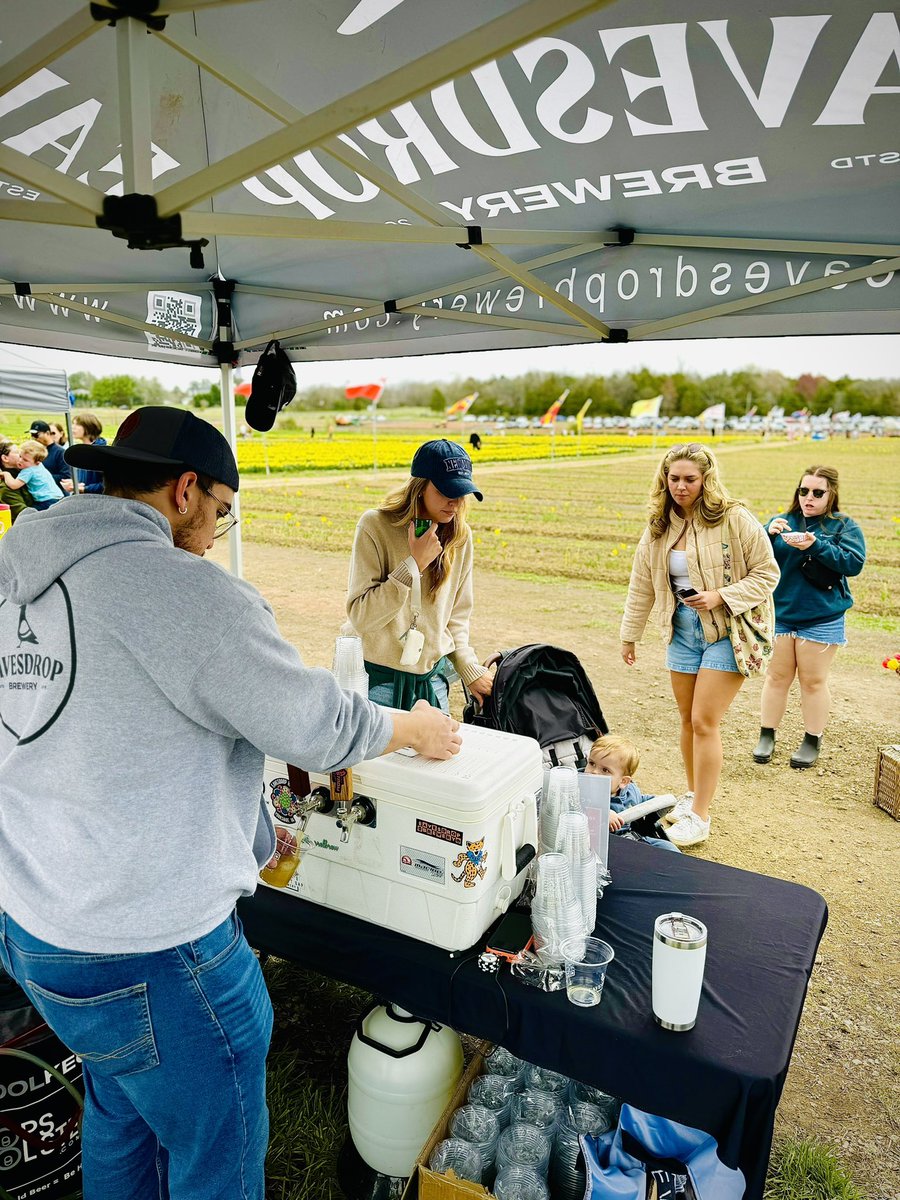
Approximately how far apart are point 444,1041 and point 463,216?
218cm

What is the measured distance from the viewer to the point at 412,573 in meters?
2.46

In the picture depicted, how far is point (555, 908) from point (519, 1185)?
0.54 metres

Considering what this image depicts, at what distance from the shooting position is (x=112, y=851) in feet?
3.39

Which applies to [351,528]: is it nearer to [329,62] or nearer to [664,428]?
[329,62]

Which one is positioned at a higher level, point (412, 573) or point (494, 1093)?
point (412, 573)

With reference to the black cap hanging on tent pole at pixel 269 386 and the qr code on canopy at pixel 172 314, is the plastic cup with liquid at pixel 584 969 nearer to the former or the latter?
the black cap hanging on tent pole at pixel 269 386

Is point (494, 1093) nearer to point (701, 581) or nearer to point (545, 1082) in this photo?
point (545, 1082)

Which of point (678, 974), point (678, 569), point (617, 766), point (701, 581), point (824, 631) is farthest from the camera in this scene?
point (824, 631)

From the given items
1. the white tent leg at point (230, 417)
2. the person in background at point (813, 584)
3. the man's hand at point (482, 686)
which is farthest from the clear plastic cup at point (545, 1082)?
the person in background at point (813, 584)

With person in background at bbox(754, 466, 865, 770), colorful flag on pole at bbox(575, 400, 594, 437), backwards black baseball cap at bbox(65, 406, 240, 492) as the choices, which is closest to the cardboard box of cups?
backwards black baseball cap at bbox(65, 406, 240, 492)

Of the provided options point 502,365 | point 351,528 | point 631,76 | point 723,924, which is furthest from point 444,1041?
point 502,365

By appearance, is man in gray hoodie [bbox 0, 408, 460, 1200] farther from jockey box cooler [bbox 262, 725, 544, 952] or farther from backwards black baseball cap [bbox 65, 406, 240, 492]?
jockey box cooler [bbox 262, 725, 544, 952]

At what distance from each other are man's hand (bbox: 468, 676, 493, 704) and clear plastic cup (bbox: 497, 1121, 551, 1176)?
139 centimetres

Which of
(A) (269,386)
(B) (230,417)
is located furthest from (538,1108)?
(B) (230,417)
